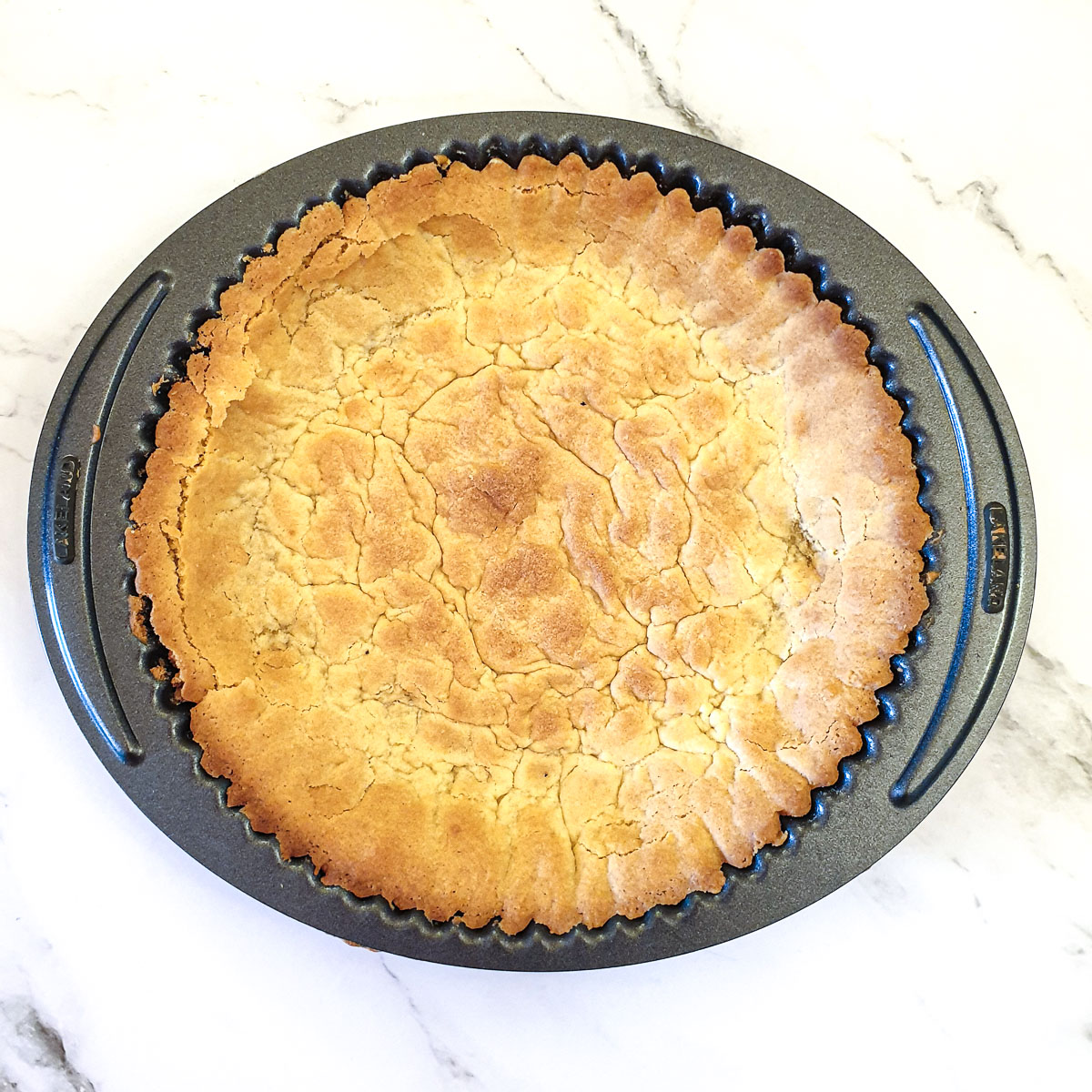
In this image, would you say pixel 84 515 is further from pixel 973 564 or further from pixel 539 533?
pixel 973 564

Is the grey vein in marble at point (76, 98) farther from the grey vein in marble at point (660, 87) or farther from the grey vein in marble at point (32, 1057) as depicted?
the grey vein in marble at point (32, 1057)

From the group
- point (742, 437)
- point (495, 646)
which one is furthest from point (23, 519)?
point (742, 437)

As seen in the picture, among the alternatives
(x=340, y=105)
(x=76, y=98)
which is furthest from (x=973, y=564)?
(x=76, y=98)

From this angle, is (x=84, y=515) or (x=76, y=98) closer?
(x=84, y=515)

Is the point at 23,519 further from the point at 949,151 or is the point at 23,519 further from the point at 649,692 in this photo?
the point at 949,151

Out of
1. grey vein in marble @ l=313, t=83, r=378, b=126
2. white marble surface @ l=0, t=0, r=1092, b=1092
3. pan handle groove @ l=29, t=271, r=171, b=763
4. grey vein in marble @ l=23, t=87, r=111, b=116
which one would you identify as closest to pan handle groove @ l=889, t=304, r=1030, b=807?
white marble surface @ l=0, t=0, r=1092, b=1092

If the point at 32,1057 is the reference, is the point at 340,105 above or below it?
above
